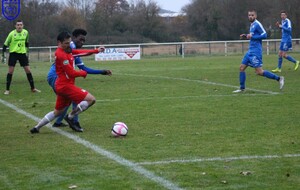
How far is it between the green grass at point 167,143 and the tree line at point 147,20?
46693 mm

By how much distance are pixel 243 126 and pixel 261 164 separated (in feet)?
9.20

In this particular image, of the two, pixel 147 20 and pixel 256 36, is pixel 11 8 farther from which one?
pixel 147 20

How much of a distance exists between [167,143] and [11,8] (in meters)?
20.5

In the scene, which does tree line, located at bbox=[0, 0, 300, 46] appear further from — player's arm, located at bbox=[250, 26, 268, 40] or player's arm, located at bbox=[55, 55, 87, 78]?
player's arm, located at bbox=[55, 55, 87, 78]

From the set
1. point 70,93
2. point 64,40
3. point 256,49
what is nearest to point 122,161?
point 70,93

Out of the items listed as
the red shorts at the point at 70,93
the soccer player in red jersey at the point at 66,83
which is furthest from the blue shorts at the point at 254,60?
the red shorts at the point at 70,93

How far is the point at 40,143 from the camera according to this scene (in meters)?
8.60

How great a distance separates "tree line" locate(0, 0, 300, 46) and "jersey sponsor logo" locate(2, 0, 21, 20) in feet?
102

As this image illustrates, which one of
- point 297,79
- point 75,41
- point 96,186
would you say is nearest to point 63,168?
point 96,186

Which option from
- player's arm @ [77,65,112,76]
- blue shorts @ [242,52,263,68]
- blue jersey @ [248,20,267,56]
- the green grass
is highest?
blue jersey @ [248,20,267,56]

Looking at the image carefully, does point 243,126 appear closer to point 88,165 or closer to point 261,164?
point 261,164

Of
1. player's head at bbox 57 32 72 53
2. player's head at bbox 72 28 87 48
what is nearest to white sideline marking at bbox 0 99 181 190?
player's head at bbox 57 32 72 53

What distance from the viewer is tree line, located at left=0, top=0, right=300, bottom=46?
203 ft

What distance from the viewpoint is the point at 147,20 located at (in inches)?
2699
